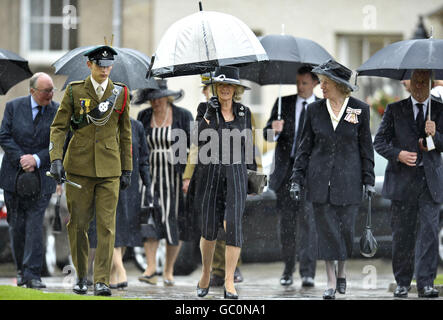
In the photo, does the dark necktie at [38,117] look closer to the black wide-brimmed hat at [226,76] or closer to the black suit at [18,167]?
the black suit at [18,167]

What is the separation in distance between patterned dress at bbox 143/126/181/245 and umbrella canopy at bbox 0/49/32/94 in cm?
150

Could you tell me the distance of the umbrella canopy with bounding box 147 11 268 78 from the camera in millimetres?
10086

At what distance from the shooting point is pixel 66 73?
10898 mm

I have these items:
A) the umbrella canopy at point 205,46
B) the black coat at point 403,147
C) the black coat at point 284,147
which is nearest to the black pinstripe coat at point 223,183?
the umbrella canopy at point 205,46

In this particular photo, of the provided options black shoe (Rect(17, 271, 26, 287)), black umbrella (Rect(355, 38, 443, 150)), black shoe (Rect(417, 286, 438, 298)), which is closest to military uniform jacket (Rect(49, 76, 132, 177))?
black shoe (Rect(17, 271, 26, 287))

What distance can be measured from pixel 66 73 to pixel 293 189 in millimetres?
2395

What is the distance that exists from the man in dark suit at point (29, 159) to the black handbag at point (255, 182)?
7.46 ft

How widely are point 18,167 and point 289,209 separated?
2.84 meters

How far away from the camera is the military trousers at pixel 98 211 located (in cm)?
1002

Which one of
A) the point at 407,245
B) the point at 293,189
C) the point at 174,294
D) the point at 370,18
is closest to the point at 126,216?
the point at 174,294

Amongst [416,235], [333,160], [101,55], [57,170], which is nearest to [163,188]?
[333,160]

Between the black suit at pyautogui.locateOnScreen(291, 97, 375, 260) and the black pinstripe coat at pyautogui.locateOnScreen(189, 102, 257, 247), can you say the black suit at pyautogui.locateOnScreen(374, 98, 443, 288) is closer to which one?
the black suit at pyautogui.locateOnScreen(291, 97, 375, 260)

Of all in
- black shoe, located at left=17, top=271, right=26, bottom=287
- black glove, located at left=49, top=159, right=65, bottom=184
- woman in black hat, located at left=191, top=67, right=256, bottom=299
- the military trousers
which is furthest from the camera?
black shoe, located at left=17, top=271, right=26, bottom=287
